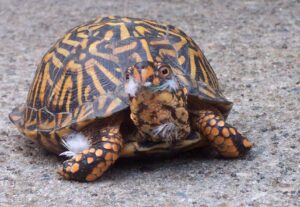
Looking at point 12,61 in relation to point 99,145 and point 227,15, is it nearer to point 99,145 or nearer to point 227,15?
point 227,15

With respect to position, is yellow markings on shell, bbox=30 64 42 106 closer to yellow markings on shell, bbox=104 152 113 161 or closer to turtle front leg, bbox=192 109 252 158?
→ yellow markings on shell, bbox=104 152 113 161

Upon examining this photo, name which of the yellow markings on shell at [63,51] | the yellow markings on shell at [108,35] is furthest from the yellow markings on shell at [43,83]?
the yellow markings on shell at [108,35]

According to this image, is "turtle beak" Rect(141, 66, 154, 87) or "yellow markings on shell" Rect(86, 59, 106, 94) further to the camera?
"yellow markings on shell" Rect(86, 59, 106, 94)

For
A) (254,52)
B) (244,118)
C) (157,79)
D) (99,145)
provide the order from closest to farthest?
(157,79)
(99,145)
(244,118)
(254,52)

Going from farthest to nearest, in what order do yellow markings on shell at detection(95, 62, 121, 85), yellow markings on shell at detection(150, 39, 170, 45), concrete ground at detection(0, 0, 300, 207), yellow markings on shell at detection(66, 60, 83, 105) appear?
yellow markings on shell at detection(150, 39, 170, 45)
yellow markings on shell at detection(66, 60, 83, 105)
yellow markings on shell at detection(95, 62, 121, 85)
concrete ground at detection(0, 0, 300, 207)

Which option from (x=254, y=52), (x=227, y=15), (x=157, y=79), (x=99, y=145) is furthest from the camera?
(x=227, y=15)

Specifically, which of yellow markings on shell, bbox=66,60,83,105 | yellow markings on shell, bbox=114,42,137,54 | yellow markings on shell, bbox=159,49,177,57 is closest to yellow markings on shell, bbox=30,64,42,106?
yellow markings on shell, bbox=66,60,83,105

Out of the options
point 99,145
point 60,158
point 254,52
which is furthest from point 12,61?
point 99,145
